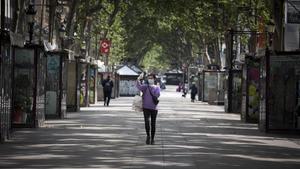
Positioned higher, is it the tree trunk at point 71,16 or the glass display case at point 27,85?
the tree trunk at point 71,16

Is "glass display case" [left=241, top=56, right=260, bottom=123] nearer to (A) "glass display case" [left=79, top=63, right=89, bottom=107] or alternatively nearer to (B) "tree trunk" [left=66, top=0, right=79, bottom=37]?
(B) "tree trunk" [left=66, top=0, right=79, bottom=37]

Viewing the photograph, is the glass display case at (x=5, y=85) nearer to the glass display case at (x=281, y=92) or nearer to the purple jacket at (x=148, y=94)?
the purple jacket at (x=148, y=94)

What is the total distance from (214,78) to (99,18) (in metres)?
9.59

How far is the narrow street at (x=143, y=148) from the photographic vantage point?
15297 mm

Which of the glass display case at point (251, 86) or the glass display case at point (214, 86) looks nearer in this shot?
the glass display case at point (251, 86)

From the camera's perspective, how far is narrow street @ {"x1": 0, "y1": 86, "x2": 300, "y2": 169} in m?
15.3

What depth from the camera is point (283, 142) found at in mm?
21734

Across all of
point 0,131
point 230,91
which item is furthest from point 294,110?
point 230,91

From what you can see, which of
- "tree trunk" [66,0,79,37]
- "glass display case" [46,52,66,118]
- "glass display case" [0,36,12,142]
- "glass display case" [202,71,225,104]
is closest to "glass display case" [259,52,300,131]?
"glass display case" [0,36,12,142]

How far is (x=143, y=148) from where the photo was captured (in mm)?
18484

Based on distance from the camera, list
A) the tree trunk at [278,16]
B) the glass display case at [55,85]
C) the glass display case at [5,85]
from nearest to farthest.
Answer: the glass display case at [5,85] < the tree trunk at [278,16] < the glass display case at [55,85]

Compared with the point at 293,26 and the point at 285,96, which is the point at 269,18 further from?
the point at 285,96

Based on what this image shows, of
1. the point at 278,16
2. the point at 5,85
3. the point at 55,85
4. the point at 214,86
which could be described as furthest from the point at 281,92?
the point at 214,86

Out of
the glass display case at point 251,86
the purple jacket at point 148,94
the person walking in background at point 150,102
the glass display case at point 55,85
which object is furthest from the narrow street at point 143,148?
the glass display case at point 55,85
